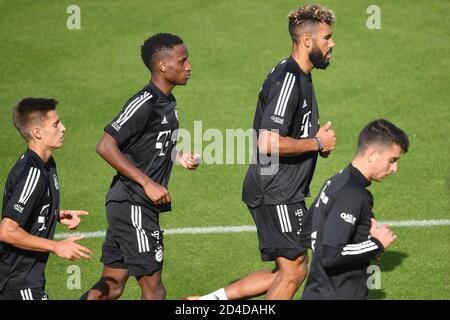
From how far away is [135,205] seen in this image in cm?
905

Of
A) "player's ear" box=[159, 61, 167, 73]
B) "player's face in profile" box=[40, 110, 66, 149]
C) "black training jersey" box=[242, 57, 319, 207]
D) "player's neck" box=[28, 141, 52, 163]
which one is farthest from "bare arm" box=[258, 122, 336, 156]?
"player's neck" box=[28, 141, 52, 163]

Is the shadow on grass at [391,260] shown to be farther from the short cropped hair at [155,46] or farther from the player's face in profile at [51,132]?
the player's face in profile at [51,132]

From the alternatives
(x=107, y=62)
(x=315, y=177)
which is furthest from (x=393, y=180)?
(x=107, y=62)

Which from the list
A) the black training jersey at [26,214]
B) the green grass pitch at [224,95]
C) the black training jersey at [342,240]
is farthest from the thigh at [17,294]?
the black training jersey at [342,240]

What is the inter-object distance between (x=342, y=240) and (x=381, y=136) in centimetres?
89

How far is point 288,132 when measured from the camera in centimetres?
907

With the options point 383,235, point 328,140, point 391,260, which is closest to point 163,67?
point 328,140

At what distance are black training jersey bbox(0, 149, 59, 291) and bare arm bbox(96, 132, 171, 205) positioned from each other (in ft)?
2.47

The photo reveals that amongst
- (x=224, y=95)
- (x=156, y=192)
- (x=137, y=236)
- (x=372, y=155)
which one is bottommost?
(x=137, y=236)

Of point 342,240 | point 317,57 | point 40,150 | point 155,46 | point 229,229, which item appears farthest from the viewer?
point 229,229

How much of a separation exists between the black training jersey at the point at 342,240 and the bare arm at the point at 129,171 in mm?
1704

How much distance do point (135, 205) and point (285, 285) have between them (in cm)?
163

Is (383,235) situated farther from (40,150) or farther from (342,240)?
(40,150)

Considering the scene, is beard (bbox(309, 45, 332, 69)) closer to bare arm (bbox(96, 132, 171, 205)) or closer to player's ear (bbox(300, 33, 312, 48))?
player's ear (bbox(300, 33, 312, 48))
